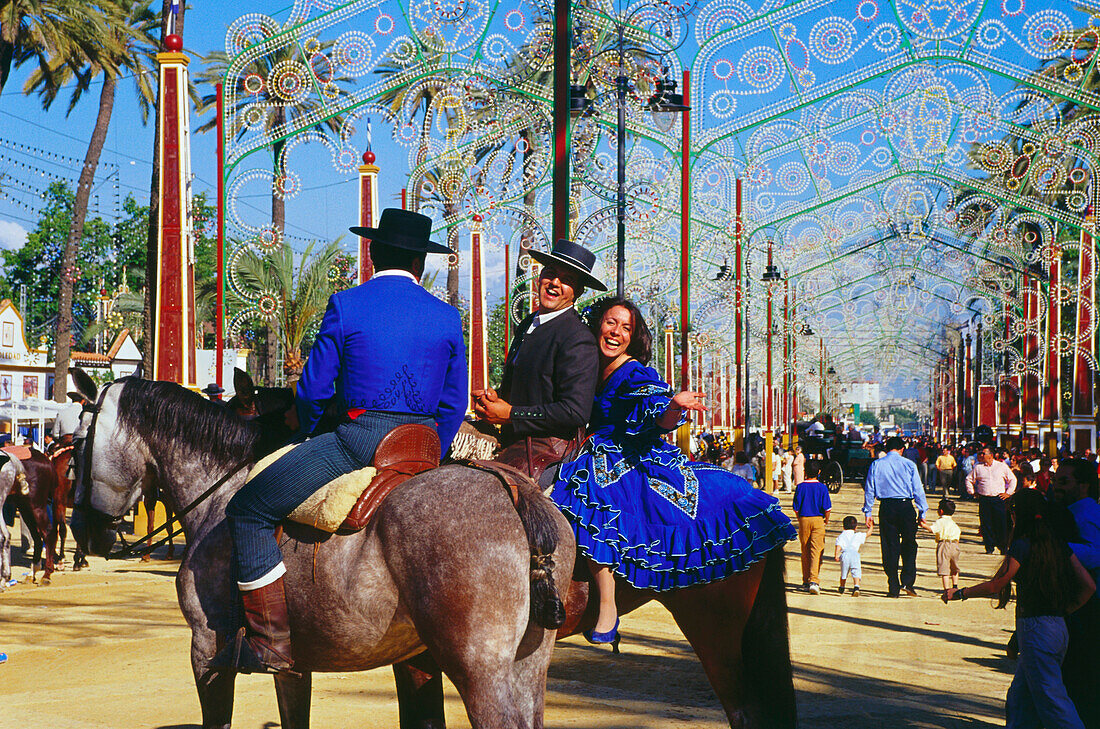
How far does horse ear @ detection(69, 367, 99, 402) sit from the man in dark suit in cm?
193

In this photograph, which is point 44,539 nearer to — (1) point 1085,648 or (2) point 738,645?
(2) point 738,645

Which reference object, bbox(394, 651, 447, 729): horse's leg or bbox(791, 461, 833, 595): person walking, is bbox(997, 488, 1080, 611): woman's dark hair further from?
bbox(791, 461, 833, 595): person walking

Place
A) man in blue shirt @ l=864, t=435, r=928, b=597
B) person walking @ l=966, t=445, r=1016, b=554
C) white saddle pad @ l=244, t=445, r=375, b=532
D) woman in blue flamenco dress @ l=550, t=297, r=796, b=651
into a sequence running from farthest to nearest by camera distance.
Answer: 1. person walking @ l=966, t=445, r=1016, b=554
2. man in blue shirt @ l=864, t=435, r=928, b=597
3. woman in blue flamenco dress @ l=550, t=297, r=796, b=651
4. white saddle pad @ l=244, t=445, r=375, b=532

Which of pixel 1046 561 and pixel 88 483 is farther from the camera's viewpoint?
pixel 1046 561

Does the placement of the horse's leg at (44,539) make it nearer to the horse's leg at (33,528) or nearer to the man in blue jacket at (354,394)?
the horse's leg at (33,528)

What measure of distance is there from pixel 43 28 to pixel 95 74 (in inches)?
173

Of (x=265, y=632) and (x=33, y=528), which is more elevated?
(x=265, y=632)

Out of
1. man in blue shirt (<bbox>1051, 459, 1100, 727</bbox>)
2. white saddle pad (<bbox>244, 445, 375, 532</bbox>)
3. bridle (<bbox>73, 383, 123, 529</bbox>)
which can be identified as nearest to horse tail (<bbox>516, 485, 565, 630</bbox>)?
white saddle pad (<bbox>244, 445, 375, 532</bbox>)

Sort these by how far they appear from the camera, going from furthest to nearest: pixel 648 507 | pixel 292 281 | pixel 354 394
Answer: pixel 292 281, pixel 648 507, pixel 354 394

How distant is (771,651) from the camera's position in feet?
19.3

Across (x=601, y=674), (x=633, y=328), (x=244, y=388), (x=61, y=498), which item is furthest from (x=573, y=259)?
(x=61, y=498)

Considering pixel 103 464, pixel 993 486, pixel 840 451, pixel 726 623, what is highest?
pixel 103 464

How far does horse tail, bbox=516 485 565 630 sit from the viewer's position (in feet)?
14.8

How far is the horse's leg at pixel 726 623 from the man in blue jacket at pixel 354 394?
1684 millimetres
